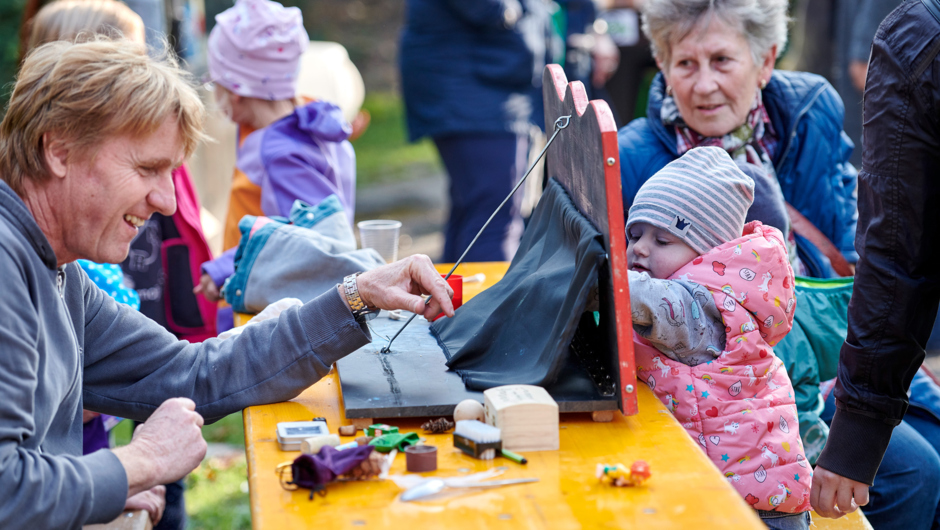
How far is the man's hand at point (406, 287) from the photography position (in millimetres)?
1970

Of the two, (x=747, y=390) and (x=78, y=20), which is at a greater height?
(x=78, y=20)

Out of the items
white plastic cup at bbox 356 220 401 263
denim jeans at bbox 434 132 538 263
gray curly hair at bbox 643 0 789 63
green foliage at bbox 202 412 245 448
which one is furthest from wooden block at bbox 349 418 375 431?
denim jeans at bbox 434 132 538 263

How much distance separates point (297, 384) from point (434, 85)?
3.26 m

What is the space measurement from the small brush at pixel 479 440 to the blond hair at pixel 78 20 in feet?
7.88

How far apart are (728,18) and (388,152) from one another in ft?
29.3

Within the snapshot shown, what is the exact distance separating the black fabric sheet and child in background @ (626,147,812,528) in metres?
0.17

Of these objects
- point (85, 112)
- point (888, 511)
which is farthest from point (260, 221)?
point (888, 511)

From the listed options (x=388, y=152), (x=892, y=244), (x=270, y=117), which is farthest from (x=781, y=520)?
(x=388, y=152)

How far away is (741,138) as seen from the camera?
2.88 m

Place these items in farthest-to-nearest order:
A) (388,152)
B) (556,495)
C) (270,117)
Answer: (388,152) → (270,117) → (556,495)

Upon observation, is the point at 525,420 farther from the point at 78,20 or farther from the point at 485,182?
the point at 485,182

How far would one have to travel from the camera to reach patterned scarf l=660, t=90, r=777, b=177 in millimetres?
2861

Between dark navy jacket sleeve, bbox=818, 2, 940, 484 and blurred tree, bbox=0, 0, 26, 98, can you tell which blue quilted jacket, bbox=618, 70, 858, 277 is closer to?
dark navy jacket sleeve, bbox=818, 2, 940, 484

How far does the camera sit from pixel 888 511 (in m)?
2.48
